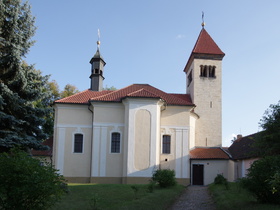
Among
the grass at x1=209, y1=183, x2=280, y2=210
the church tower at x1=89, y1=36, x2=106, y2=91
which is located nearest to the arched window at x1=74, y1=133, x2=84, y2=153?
the church tower at x1=89, y1=36, x2=106, y2=91

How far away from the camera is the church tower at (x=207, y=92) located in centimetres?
2962

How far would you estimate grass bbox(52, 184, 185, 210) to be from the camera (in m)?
13.0

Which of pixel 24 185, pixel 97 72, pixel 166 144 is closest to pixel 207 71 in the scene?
pixel 166 144

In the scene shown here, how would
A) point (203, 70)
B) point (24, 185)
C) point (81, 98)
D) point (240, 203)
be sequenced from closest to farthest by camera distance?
point (24, 185) < point (240, 203) < point (81, 98) < point (203, 70)

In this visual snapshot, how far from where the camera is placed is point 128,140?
24.1 metres

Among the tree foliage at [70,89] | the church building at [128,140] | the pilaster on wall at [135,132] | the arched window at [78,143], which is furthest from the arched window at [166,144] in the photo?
the tree foliage at [70,89]

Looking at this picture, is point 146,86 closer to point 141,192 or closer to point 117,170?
point 117,170

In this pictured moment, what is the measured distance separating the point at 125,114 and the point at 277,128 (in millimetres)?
13532

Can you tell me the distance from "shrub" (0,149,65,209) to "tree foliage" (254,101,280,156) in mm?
9425

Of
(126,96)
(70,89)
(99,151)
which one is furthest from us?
(70,89)

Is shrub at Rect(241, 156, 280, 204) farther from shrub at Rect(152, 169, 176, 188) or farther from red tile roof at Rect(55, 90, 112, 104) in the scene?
red tile roof at Rect(55, 90, 112, 104)

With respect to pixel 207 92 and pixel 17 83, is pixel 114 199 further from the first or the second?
pixel 207 92

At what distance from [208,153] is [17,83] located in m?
17.2

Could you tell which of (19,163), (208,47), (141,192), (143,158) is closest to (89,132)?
(143,158)
